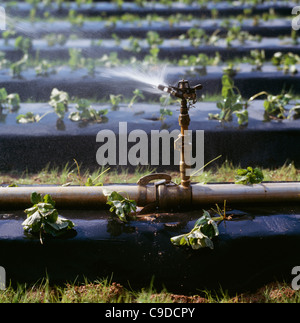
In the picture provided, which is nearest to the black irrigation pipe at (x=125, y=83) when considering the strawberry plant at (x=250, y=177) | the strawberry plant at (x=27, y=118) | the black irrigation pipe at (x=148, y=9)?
the strawberry plant at (x=27, y=118)

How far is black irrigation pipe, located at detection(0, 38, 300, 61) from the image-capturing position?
653 cm

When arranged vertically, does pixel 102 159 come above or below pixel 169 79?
below

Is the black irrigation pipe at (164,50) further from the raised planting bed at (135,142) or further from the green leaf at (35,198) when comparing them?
the green leaf at (35,198)

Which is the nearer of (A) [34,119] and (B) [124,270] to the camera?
(B) [124,270]

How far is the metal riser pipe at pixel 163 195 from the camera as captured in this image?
2.58 metres

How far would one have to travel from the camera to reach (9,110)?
14.0 ft

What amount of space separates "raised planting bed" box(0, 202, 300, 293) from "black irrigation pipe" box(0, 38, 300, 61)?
14.3 feet

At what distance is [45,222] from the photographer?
7.80 ft

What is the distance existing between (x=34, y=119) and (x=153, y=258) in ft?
7.05

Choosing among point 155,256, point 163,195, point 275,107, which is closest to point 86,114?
point 275,107

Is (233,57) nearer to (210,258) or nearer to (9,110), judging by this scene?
(9,110)

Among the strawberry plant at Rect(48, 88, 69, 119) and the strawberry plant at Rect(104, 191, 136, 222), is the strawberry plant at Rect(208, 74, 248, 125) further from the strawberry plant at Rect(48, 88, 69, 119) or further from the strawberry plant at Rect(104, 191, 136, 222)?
the strawberry plant at Rect(104, 191, 136, 222)
